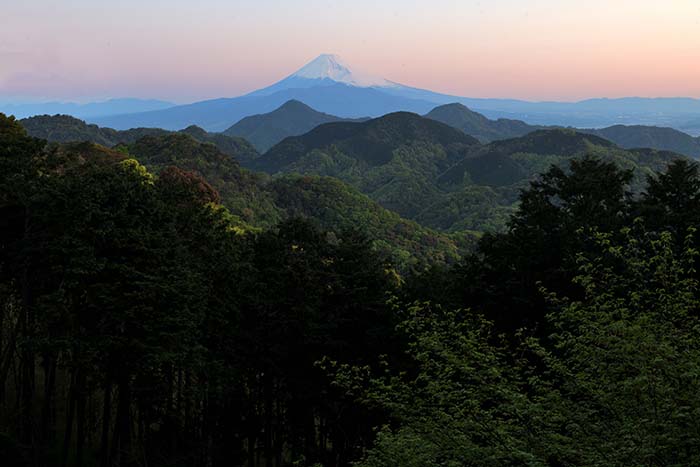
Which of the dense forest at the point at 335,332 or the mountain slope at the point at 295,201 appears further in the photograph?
the mountain slope at the point at 295,201

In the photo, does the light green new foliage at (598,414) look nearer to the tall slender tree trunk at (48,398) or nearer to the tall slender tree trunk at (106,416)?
the tall slender tree trunk at (106,416)

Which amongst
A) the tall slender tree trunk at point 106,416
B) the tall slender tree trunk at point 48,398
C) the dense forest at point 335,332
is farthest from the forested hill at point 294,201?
the tall slender tree trunk at point 106,416

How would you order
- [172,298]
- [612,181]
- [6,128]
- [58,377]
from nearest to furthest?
[172,298] < [6,128] < [612,181] < [58,377]

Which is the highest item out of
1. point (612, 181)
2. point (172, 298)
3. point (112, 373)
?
point (612, 181)

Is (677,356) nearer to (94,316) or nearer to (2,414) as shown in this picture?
(94,316)

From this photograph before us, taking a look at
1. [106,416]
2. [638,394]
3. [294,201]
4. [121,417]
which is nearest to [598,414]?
[638,394]

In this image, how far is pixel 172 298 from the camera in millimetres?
15164

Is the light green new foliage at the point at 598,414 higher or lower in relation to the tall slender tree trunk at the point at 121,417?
higher

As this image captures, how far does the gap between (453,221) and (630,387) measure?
562ft

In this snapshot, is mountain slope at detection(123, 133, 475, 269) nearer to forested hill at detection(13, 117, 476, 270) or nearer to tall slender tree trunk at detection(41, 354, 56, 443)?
forested hill at detection(13, 117, 476, 270)

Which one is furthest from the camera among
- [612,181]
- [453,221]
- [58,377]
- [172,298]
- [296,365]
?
[453,221]

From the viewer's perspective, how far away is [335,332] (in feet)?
66.9

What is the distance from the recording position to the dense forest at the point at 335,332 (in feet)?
32.5

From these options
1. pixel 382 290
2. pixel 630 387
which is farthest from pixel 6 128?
pixel 630 387
